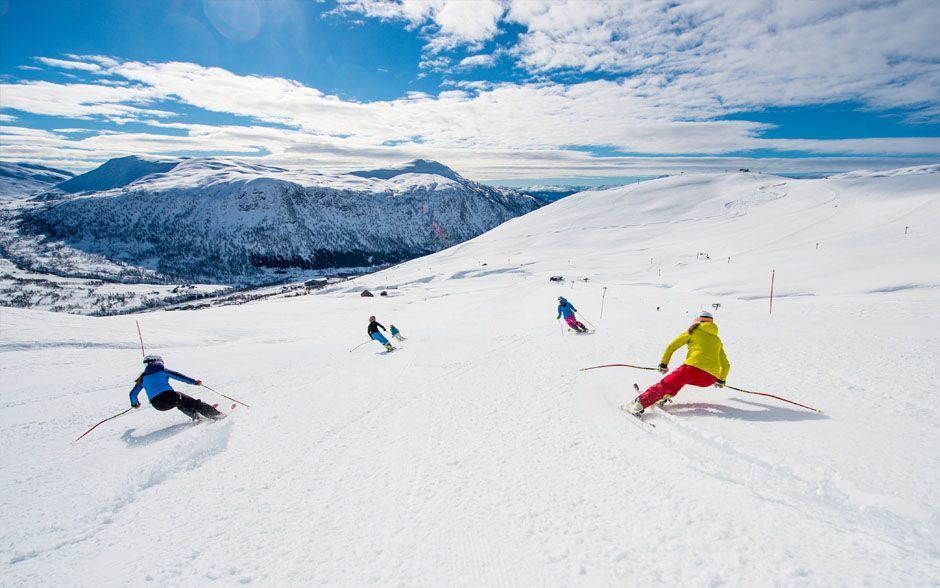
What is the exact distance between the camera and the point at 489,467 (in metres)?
5.46

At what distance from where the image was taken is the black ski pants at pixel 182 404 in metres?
8.28

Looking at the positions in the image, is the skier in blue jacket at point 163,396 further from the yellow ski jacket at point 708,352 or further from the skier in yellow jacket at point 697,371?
the yellow ski jacket at point 708,352

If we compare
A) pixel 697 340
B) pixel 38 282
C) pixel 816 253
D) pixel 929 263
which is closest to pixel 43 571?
pixel 697 340

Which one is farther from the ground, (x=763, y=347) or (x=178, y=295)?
(x=763, y=347)

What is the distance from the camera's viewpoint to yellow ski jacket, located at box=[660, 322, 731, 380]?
724 centimetres

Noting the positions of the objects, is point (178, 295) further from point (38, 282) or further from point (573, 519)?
point (573, 519)

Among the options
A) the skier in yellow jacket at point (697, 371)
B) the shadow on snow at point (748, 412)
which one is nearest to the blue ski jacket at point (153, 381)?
the skier in yellow jacket at point (697, 371)

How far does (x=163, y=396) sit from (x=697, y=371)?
10.3 meters

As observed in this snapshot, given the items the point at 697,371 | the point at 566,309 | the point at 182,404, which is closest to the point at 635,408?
the point at 697,371

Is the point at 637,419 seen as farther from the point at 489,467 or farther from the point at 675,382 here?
the point at 489,467

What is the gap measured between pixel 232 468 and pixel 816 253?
46335mm

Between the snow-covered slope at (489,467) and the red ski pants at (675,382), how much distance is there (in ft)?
1.25

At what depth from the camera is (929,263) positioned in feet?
79.3

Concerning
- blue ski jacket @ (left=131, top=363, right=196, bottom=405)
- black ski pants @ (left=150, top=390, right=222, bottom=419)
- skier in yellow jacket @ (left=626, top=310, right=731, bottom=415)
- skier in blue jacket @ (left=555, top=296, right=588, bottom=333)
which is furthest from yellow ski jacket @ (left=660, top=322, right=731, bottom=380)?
blue ski jacket @ (left=131, top=363, right=196, bottom=405)
